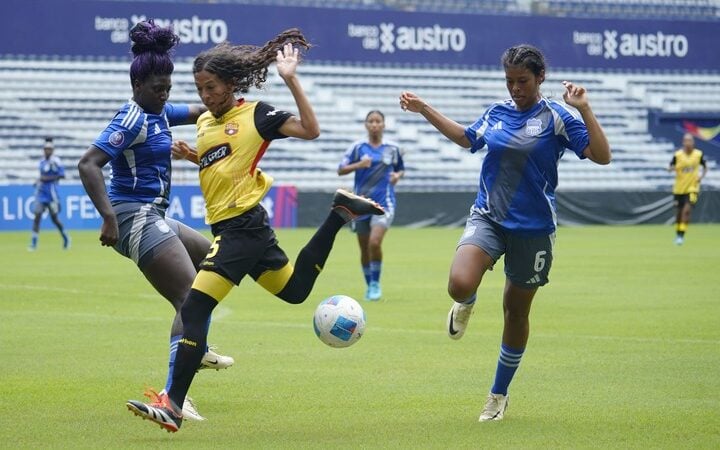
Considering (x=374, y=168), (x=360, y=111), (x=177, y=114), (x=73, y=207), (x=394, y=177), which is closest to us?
(x=177, y=114)

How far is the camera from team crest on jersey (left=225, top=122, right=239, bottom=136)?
7.23 m

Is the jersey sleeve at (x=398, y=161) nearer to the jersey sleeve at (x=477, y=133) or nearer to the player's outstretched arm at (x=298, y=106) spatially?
the jersey sleeve at (x=477, y=133)

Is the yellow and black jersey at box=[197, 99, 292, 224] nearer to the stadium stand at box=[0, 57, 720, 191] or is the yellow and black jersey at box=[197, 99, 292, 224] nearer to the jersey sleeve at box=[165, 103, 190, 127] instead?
the jersey sleeve at box=[165, 103, 190, 127]

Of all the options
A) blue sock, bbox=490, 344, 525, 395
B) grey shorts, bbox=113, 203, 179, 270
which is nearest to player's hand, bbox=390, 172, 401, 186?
grey shorts, bbox=113, 203, 179, 270

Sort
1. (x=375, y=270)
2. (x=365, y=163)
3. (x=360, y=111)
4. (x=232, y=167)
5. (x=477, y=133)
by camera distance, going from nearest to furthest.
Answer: (x=232, y=167) → (x=477, y=133) → (x=375, y=270) → (x=365, y=163) → (x=360, y=111)

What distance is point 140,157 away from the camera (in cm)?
801

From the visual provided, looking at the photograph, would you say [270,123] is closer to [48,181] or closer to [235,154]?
[235,154]

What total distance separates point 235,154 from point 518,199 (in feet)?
5.86

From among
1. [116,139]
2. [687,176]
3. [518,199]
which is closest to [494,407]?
[518,199]

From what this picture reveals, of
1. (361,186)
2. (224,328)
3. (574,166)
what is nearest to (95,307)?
(224,328)

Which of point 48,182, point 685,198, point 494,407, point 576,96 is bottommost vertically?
point 685,198

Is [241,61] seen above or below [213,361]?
above

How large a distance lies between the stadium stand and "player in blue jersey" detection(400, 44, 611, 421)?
26.6m

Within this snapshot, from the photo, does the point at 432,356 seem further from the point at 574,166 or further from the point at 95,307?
the point at 574,166
